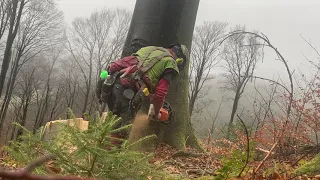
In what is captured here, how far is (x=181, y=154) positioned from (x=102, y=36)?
24.2 metres

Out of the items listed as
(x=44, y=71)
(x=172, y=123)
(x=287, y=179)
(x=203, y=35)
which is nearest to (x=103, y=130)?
(x=287, y=179)

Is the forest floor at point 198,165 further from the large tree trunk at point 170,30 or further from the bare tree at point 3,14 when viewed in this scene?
the bare tree at point 3,14

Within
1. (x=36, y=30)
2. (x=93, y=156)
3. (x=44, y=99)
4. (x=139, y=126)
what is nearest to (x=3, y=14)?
(x=36, y=30)

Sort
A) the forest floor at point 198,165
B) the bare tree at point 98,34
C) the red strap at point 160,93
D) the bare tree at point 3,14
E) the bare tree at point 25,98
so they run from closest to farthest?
the forest floor at point 198,165
the red strap at point 160,93
the bare tree at point 25,98
the bare tree at point 3,14
the bare tree at point 98,34

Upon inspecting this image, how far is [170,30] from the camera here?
5.18m

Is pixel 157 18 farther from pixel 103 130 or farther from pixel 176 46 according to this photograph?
pixel 103 130

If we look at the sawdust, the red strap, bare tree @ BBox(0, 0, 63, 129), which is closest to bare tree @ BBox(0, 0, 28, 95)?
bare tree @ BBox(0, 0, 63, 129)

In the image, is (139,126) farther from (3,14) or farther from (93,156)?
(3,14)

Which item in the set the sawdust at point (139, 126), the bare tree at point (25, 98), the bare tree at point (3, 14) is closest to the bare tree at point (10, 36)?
the bare tree at point (3, 14)

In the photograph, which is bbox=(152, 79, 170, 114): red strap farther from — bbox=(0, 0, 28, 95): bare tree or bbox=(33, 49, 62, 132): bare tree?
bbox=(0, 0, 28, 95): bare tree

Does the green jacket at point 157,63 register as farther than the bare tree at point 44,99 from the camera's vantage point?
No

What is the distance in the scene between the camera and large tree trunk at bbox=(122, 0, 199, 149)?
5.04 meters

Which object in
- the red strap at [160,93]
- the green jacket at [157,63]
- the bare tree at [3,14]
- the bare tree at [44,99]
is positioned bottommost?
the bare tree at [44,99]

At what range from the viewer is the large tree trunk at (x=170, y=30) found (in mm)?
5035
